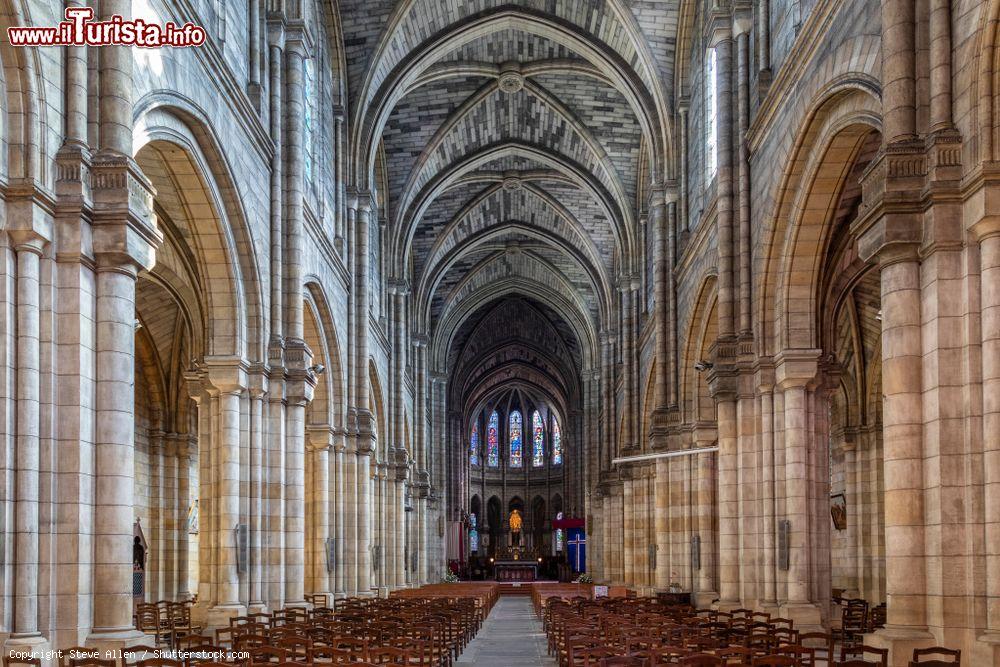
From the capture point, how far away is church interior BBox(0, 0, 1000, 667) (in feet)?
40.3

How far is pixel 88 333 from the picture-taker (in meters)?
13.0

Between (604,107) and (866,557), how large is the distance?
1799 cm


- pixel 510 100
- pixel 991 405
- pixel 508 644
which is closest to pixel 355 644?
pixel 991 405

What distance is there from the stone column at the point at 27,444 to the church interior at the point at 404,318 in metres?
0.04

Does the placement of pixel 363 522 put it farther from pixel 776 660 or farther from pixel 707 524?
pixel 776 660

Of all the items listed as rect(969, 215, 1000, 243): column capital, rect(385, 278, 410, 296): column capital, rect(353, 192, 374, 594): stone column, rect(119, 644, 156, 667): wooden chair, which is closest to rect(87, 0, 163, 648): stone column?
rect(119, 644, 156, 667): wooden chair

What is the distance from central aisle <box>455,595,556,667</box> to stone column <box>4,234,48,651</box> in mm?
10781

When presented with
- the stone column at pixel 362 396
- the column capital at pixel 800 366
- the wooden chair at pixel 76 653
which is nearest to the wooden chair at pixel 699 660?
the wooden chair at pixel 76 653

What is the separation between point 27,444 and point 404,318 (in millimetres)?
36098

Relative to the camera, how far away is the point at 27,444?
12055 mm

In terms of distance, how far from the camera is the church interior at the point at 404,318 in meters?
12.3

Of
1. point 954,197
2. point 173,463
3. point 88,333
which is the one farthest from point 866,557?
point 88,333

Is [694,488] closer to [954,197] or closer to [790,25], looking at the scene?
[790,25]

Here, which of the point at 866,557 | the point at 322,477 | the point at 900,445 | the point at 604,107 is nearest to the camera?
the point at 900,445
